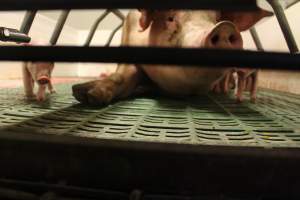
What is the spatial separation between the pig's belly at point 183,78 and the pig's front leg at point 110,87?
0.07 m

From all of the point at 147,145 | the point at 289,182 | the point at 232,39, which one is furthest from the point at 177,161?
the point at 232,39

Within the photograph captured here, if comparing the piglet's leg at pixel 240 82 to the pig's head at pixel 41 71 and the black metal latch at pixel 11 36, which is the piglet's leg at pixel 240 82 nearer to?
the pig's head at pixel 41 71

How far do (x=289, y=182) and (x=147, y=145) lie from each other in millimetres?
295

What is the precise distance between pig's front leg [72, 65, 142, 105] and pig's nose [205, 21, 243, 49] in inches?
18.5

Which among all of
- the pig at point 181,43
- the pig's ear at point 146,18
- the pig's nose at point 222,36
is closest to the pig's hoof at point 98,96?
the pig at point 181,43

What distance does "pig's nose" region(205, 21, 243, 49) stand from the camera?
947 mm

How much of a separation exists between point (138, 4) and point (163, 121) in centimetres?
55

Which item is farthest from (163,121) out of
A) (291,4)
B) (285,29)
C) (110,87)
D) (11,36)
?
(291,4)

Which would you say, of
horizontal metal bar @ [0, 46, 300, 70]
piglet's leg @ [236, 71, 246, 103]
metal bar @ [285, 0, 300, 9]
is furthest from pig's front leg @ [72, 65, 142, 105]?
metal bar @ [285, 0, 300, 9]

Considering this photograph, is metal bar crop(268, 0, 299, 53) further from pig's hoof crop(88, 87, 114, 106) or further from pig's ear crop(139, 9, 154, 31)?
pig's hoof crop(88, 87, 114, 106)

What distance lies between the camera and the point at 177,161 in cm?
67

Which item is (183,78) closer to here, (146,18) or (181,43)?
(181,43)

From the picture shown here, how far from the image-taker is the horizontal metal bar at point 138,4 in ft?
1.57

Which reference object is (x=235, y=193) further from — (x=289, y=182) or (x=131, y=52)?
(x=131, y=52)
